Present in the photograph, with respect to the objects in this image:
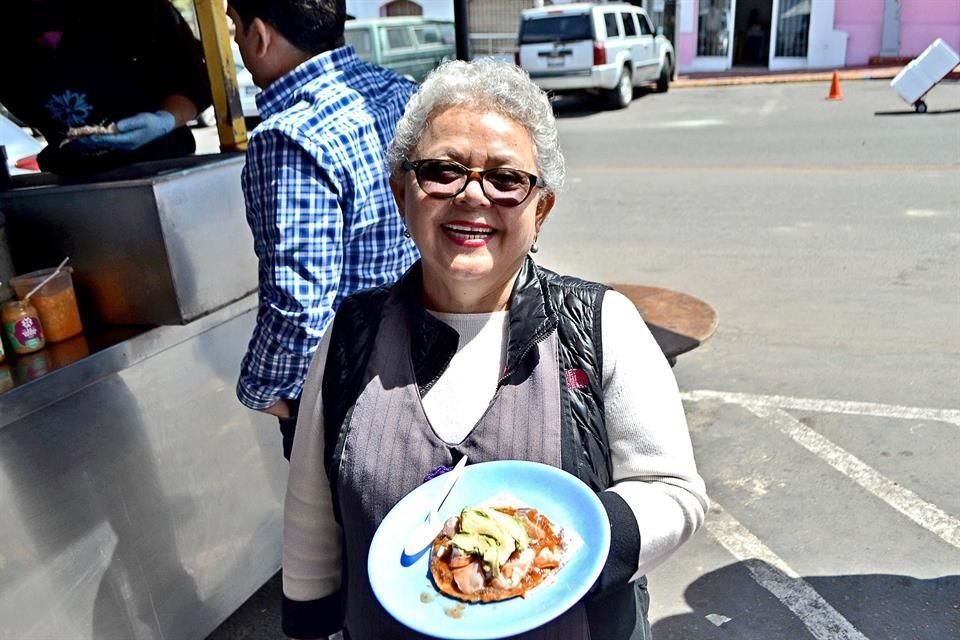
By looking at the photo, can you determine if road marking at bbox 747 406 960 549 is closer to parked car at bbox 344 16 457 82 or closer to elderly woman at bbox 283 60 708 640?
elderly woman at bbox 283 60 708 640

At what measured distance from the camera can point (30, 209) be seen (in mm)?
2635

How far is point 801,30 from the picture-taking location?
22141 millimetres

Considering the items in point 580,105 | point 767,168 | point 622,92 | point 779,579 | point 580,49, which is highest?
point 580,49

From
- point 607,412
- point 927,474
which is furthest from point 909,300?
point 607,412

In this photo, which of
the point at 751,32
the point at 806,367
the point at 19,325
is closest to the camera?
the point at 19,325

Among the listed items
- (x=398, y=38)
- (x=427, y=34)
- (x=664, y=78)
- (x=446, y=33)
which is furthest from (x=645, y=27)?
(x=398, y=38)

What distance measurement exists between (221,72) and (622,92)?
46.1 feet

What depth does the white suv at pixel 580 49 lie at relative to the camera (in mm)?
15114

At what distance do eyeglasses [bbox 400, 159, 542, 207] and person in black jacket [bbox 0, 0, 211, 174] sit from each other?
1667mm

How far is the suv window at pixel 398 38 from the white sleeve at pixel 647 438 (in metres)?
15.7

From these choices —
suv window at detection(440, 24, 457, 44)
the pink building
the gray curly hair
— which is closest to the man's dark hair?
the gray curly hair

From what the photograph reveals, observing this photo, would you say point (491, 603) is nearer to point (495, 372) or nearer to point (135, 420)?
point (495, 372)

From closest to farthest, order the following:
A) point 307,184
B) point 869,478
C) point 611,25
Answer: point 307,184 → point 869,478 → point 611,25

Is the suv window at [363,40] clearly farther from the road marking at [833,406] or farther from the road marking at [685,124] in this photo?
the road marking at [833,406]
